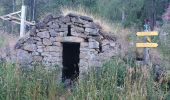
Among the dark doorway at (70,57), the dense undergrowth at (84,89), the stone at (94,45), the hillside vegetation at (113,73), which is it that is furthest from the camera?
the dark doorway at (70,57)

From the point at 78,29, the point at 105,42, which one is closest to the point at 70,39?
the point at 78,29

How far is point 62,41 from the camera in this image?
31.4ft

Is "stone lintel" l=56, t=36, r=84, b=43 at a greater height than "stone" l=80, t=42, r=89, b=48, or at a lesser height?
greater

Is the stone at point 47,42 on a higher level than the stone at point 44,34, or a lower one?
lower

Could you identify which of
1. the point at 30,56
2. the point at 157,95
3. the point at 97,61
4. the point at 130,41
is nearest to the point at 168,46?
the point at 130,41

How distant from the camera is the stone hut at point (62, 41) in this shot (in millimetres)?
9531

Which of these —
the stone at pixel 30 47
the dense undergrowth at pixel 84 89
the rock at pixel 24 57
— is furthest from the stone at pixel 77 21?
the dense undergrowth at pixel 84 89

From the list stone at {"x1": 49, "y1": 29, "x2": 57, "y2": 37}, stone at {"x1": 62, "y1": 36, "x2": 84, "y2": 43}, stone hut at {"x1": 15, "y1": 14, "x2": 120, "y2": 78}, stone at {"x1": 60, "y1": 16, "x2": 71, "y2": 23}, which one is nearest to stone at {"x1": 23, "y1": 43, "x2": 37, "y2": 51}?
stone hut at {"x1": 15, "y1": 14, "x2": 120, "y2": 78}

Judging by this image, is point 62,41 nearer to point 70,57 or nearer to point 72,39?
point 72,39

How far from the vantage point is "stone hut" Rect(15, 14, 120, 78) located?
9531 millimetres

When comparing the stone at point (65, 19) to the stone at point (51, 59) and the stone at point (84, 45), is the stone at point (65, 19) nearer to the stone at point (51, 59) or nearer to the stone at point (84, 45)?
the stone at point (84, 45)

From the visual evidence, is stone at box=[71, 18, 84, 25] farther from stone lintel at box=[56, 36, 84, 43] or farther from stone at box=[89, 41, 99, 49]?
stone at box=[89, 41, 99, 49]

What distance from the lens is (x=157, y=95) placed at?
5984mm

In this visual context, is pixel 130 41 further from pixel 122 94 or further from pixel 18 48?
pixel 122 94
